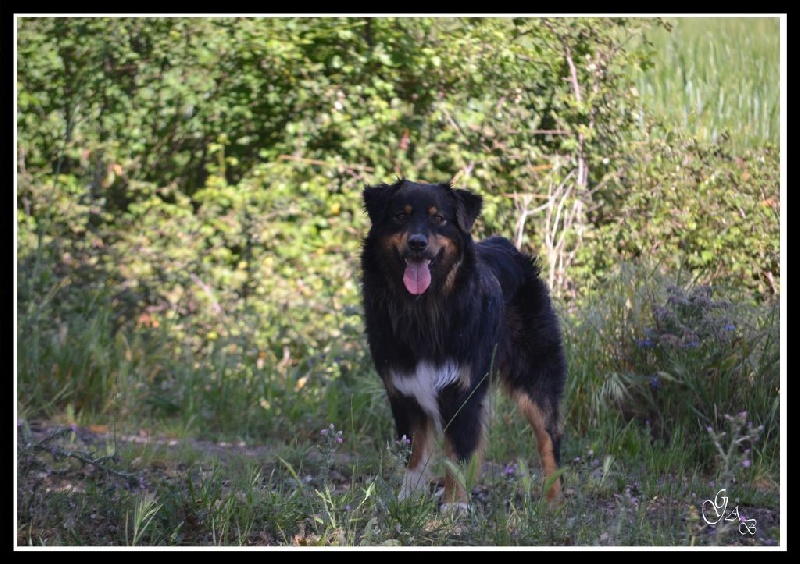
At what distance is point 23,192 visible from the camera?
27.6 feet

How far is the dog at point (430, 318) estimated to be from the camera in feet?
16.4

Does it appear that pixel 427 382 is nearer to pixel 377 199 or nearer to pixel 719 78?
pixel 377 199

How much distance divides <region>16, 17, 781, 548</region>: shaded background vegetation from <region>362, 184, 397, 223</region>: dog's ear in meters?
1.90

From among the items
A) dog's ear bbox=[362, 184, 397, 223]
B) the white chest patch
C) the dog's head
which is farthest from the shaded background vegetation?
dog's ear bbox=[362, 184, 397, 223]

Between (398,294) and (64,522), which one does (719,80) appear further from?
(64,522)

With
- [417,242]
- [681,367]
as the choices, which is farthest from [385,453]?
[681,367]

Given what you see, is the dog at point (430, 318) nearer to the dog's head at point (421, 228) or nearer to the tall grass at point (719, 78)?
the dog's head at point (421, 228)

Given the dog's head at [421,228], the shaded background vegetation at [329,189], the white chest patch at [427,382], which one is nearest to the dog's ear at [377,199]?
the dog's head at [421,228]

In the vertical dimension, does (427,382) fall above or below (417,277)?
below

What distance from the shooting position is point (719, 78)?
22.9 feet

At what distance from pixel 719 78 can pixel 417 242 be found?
10.9ft

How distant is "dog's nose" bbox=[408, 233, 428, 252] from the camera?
4.83 meters

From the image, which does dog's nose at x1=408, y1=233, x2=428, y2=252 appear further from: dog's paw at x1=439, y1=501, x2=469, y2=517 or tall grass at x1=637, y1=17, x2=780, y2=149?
tall grass at x1=637, y1=17, x2=780, y2=149
